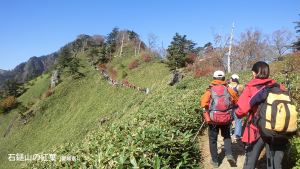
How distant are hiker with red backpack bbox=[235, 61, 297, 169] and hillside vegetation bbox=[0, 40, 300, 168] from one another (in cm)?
91

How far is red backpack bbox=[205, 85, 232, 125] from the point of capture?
279 cm

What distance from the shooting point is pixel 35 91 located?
123ft

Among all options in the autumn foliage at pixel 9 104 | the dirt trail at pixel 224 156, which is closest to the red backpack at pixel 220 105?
the dirt trail at pixel 224 156

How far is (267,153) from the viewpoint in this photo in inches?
87.7

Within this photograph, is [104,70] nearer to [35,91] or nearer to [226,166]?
[35,91]

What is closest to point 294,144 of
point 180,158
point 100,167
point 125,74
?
point 180,158

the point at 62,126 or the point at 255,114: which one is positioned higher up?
the point at 255,114

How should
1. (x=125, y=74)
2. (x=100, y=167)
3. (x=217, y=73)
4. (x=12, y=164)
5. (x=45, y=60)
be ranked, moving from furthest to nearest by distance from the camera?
(x=45, y=60), (x=125, y=74), (x=12, y=164), (x=217, y=73), (x=100, y=167)

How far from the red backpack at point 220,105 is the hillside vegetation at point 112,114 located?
2.43ft

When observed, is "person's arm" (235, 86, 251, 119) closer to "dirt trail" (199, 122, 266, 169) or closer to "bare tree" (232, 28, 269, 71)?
"dirt trail" (199, 122, 266, 169)

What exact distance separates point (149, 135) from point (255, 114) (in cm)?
161

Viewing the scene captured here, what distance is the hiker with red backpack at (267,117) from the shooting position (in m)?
1.83

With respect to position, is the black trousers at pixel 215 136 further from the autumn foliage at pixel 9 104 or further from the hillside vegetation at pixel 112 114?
the autumn foliage at pixel 9 104

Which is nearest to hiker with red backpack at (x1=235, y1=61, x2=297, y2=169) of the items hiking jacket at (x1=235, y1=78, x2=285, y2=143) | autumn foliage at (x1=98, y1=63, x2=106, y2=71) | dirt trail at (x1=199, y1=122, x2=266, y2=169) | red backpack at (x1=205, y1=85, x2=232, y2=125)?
hiking jacket at (x1=235, y1=78, x2=285, y2=143)
